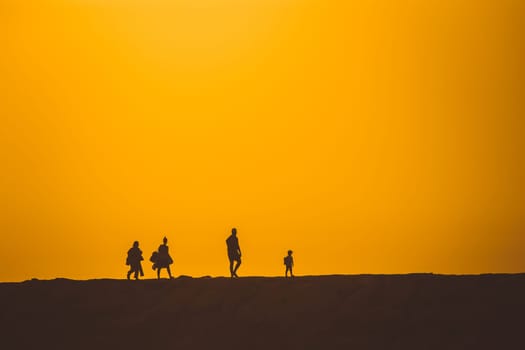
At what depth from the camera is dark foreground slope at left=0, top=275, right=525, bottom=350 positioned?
32.7m

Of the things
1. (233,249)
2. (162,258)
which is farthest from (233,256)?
(162,258)

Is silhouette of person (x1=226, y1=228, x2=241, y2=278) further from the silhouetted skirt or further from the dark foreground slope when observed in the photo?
the dark foreground slope

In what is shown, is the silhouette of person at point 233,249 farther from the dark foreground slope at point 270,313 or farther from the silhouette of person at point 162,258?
the dark foreground slope at point 270,313

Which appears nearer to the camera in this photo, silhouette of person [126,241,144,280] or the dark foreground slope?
the dark foreground slope

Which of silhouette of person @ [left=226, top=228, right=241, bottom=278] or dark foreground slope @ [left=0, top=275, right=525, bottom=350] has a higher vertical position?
silhouette of person @ [left=226, top=228, right=241, bottom=278]

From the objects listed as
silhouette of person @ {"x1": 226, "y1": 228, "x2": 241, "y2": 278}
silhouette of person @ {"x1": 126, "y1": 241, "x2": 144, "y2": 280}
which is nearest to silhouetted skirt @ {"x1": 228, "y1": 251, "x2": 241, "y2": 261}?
silhouette of person @ {"x1": 226, "y1": 228, "x2": 241, "y2": 278}

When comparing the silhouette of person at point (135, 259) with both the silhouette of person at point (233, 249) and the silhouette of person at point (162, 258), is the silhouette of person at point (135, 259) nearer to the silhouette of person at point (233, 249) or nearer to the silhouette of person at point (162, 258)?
the silhouette of person at point (162, 258)

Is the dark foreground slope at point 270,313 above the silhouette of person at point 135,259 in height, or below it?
below

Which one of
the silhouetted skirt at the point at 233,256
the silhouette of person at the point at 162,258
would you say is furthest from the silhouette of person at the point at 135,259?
the silhouetted skirt at the point at 233,256

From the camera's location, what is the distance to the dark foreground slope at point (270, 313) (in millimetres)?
32719

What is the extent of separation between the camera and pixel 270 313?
111ft

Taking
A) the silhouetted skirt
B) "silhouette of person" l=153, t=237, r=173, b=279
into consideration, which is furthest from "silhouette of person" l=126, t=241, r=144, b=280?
the silhouetted skirt

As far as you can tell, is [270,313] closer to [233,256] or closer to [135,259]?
[233,256]

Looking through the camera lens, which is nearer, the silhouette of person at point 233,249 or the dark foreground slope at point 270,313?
the dark foreground slope at point 270,313
